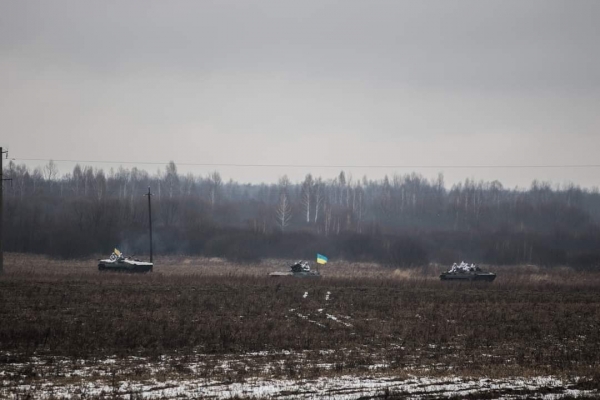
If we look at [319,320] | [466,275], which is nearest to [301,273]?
[466,275]

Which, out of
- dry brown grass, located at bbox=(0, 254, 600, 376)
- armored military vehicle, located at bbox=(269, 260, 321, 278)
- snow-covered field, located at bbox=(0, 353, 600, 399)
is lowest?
armored military vehicle, located at bbox=(269, 260, 321, 278)

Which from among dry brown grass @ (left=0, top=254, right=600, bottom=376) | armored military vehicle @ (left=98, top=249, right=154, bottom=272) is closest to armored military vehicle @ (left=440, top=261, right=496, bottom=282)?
dry brown grass @ (left=0, top=254, right=600, bottom=376)

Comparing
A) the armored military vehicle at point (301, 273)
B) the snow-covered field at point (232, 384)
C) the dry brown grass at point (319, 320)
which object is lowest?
the armored military vehicle at point (301, 273)

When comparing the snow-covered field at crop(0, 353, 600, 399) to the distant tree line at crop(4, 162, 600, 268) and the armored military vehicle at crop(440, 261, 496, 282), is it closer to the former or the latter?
the armored military vehicle at crop(440, 261, 496, 282)

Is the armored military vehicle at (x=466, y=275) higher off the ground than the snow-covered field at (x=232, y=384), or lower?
lower

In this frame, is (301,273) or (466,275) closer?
(466,275)

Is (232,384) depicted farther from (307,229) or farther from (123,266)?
(307,229)

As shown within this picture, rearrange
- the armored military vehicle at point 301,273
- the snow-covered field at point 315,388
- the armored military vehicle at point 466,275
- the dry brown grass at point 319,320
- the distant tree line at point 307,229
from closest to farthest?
the snow-covered field at point 315,388 → the dry brown grass at point 319,320 → the armored military vehicle at point 466,275 → the armored military vehicle at point 301,273 → the distant tree line at point 307,229

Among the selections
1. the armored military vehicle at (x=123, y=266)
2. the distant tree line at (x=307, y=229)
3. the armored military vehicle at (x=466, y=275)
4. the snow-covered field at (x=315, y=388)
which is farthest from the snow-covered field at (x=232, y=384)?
the distant tree line at (x=307, y=229)

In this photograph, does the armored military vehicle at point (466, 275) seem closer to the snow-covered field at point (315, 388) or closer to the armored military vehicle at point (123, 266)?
the armored military vehicle at point (123, 266)

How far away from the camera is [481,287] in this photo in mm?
49375

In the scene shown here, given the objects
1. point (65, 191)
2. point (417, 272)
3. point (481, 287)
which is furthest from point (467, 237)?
point (65, 191)

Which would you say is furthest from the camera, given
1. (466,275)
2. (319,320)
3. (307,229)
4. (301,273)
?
(307,229)

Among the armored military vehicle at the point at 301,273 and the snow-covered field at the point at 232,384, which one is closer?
the snow-covered field at the point at 232,384
